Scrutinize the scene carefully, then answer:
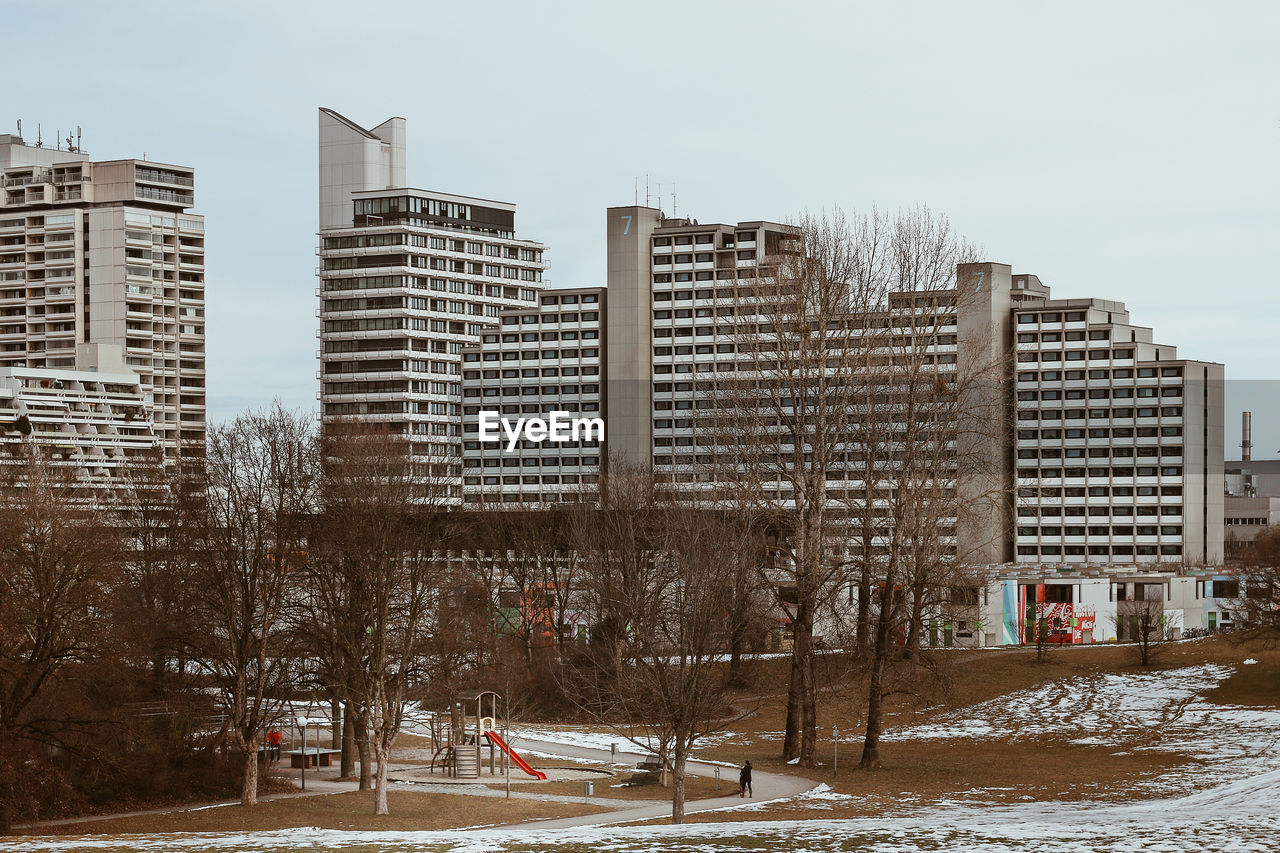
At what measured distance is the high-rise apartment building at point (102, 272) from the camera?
7357 inches

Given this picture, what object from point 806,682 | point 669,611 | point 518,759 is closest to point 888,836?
point 806,682

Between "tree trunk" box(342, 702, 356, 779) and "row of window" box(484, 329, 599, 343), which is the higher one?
"row of window" box(484, 329, 599, 343)

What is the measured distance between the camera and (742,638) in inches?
3105

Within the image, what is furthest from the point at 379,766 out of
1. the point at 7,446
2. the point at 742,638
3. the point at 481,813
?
the point at 7,446

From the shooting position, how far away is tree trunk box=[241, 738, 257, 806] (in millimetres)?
49438

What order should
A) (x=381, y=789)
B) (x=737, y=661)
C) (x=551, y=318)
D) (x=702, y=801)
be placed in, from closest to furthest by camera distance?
(x=381, y=789) < (x=702, y=801) < (x=737, y=661) < (x=551, y=318)

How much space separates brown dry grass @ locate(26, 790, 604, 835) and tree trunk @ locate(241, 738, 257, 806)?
37 cm

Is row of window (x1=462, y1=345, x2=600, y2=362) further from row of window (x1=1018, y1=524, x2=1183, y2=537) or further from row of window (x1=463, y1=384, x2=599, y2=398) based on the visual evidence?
row of window (x1=1018, y1=524, x2=1183, y2=537)

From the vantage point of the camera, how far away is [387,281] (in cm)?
19125

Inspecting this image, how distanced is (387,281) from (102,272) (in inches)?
1446

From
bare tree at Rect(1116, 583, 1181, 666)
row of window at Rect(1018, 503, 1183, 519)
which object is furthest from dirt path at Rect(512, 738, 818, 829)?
row of window at Rect(1018, 503, 1183, 519)

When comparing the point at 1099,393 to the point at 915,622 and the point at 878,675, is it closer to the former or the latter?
the point at 915,622

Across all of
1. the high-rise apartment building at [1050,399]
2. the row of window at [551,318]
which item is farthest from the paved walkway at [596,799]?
the row of window at [551,318]

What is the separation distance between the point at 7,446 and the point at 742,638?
286 feet
